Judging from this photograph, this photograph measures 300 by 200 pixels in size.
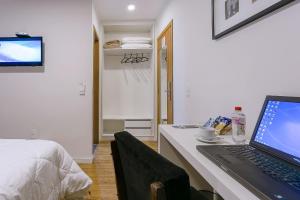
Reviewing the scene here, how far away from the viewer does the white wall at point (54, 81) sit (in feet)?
10.8

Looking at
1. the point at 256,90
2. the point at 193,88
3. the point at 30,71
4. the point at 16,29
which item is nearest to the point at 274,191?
the point at 256,90

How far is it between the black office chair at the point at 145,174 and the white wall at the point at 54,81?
260cm

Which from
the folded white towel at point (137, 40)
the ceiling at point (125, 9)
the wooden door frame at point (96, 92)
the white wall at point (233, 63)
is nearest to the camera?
the white wall at point (233, 63)

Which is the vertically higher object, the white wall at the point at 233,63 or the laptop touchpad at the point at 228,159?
the white wall at the point at 233,63

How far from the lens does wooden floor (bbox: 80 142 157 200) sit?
2.39 meters

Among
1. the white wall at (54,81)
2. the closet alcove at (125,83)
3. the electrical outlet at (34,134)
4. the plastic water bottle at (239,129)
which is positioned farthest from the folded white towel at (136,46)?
the plastic water bottle at (239,129)

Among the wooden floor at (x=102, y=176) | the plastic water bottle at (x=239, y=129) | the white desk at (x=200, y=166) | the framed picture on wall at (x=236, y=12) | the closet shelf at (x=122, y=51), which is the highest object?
the closet shelf at (x=122, y=51)

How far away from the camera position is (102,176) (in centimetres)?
288

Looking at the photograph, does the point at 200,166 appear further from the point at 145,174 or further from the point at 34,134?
the point at 34,134

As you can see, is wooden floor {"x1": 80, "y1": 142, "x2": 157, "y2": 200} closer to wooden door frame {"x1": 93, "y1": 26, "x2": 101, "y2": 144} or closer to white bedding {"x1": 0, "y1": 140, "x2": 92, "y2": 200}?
white bedding {"x1": 0, "y1": 140, "x2": 92, "y2": 200}

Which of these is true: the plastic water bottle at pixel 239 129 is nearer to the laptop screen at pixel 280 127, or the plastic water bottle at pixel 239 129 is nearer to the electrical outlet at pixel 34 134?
the laptop screen at pixel 280 127

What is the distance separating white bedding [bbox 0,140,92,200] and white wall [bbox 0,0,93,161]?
136 cm

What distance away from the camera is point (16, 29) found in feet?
10.8

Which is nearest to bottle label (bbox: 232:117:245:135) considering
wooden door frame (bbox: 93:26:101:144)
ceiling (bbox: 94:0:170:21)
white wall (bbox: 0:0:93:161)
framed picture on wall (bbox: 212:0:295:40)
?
framed picture on wall (bbox: 212:0:295:40)
